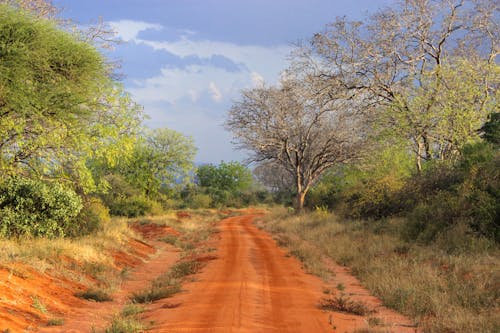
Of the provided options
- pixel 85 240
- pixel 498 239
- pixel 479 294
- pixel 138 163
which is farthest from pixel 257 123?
pixel 479 294

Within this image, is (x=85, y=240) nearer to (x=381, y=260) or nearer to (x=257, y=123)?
(x=381, y=260)

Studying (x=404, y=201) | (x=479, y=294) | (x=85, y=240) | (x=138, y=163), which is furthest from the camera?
(x=138, y=163)

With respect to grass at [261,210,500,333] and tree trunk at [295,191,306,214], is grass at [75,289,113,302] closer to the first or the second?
grass at [261,210,500,333]

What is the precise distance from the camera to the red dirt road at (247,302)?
6.86 meters

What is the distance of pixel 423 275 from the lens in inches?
383

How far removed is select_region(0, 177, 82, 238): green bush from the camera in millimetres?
12867

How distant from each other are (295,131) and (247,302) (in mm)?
23296

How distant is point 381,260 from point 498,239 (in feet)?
10.4

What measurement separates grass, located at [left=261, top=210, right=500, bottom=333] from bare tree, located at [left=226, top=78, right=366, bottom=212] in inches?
488

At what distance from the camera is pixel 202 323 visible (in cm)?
688

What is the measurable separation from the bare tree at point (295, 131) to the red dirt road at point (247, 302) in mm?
16676

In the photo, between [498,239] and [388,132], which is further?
[388,132]

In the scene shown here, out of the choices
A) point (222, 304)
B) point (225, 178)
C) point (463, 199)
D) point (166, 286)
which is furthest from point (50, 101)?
point (225, 178)

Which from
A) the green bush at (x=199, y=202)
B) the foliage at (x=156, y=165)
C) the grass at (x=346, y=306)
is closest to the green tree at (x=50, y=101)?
the grass at (x=346, y=306)
